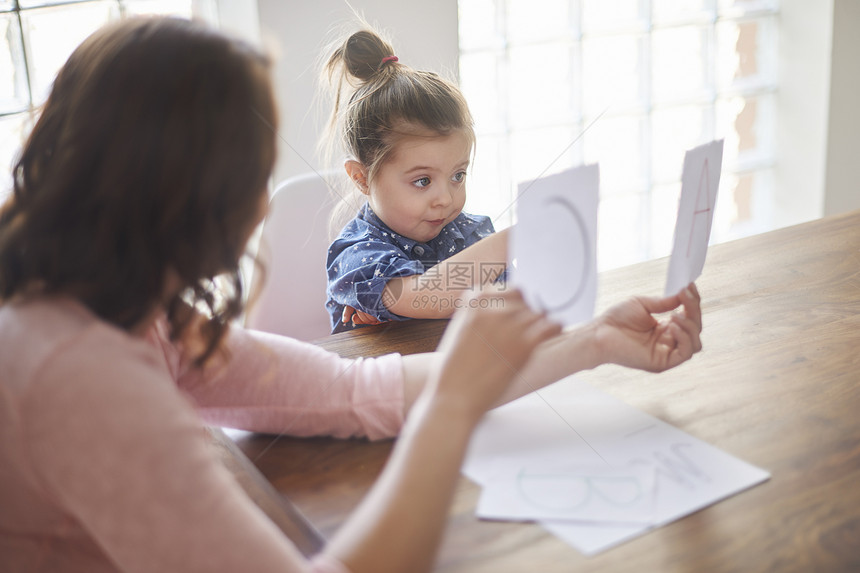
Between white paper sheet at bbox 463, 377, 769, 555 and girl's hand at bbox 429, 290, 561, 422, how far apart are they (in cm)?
4

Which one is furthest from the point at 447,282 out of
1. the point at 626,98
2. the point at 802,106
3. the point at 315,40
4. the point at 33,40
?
the point at 802,106

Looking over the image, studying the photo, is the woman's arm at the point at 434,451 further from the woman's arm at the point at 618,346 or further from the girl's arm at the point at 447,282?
the girl's arm at the point at 447,282

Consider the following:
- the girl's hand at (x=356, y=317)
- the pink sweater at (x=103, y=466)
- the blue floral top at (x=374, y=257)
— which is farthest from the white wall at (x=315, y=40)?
the pink sweater at (x=103, y=466)

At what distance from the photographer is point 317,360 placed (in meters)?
0.77

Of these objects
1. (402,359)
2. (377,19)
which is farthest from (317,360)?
(377,19)

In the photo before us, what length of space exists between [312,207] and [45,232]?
2.73 feet

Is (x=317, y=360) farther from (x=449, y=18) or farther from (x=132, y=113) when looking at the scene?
(x=449, y=18)

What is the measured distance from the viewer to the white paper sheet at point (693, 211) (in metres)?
0.77

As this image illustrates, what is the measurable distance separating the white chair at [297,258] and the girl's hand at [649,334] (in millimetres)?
652

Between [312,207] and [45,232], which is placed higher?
[45,232]

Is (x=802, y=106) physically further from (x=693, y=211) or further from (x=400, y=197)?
(x=693, y=211)

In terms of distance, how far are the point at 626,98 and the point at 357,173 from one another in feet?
5.46

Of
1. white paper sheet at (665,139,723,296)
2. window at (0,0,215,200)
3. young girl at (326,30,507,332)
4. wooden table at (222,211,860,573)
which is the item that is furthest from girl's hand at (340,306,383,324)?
window at (0,0,215,200)

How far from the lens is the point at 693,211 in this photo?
79cm
